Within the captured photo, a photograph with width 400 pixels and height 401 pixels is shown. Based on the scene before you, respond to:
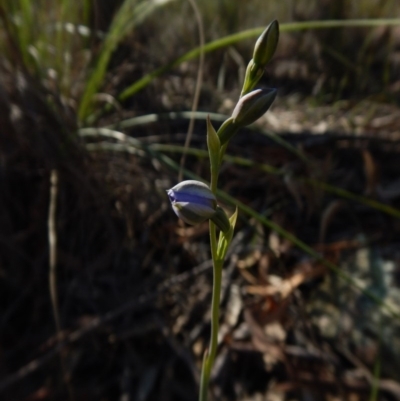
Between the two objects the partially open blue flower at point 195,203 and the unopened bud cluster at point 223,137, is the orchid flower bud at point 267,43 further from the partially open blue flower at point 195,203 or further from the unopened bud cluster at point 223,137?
the partially open blue flower at point 195,203

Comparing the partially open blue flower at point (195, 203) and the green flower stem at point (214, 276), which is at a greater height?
the partially open blue flower at point (195, 203)

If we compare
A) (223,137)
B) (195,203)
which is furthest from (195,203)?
(223,137)

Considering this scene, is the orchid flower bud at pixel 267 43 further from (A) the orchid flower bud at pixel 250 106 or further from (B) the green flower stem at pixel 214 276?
(B) the green flower stem at pixel 214 276

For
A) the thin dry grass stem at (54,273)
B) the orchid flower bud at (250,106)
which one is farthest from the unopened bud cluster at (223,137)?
the thin dry grass stem at (54,273)

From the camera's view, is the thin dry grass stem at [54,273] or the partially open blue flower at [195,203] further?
the thin dry grass stem at [54,273]

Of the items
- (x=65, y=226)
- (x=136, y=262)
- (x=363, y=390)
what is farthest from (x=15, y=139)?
(x=363, y=390)

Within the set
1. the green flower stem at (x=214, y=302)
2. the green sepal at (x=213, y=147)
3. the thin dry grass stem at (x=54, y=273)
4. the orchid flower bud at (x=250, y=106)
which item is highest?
the orchid flower bud at (x=250, y=106)
